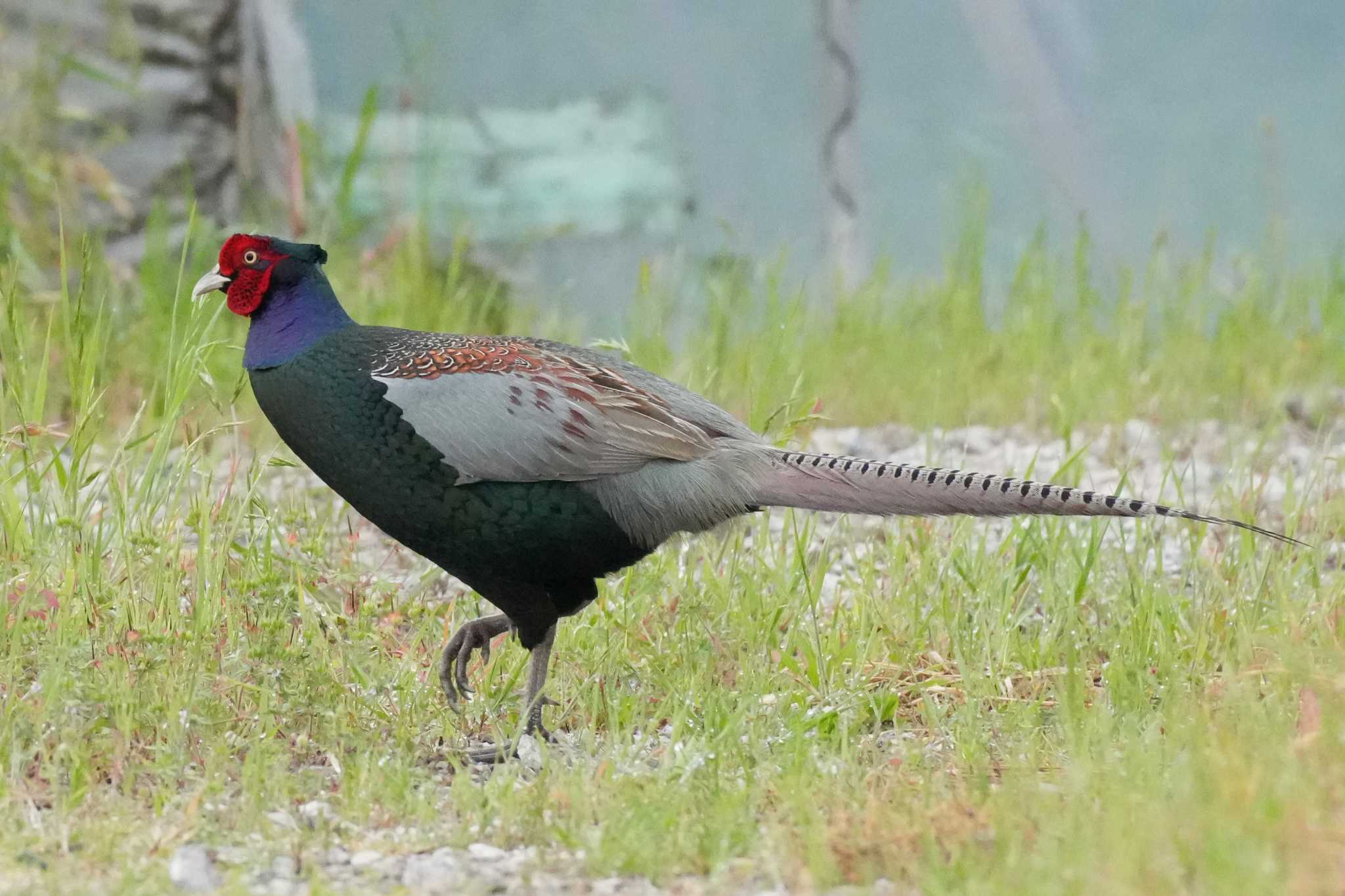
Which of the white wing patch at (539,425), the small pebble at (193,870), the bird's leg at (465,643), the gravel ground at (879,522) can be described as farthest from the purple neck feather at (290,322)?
the small pebble at (193,870)

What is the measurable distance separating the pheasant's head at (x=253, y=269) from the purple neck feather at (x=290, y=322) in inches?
0.8

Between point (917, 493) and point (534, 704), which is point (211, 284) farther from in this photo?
point (917, 493)

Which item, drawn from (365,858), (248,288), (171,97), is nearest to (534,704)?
(365,858)

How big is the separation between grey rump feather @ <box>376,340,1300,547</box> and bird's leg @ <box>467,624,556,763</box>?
319 millimetres

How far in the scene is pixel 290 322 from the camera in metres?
3.42

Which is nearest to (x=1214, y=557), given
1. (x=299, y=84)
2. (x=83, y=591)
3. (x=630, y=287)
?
(x=83, y=591)

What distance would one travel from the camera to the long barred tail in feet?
10.1

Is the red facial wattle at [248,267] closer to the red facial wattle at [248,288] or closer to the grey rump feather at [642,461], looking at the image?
the red facial wattle at [248,288]

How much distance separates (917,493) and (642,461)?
57 centimetres

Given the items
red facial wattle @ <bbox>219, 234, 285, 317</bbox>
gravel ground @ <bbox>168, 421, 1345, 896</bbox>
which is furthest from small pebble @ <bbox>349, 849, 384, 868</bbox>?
red facial wattle @ <bbox>219, 234, 285, 317</bbox>

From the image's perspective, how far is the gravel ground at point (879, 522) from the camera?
253 cm

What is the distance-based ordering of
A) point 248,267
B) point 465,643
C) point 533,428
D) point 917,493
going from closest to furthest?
point 917,493
point 533,428
point 248,267
point 465,643

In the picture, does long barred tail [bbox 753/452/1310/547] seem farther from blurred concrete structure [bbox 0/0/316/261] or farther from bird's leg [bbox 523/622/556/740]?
blurred concrete structure [bbox 0/0/316/261]

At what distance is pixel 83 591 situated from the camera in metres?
3.44
